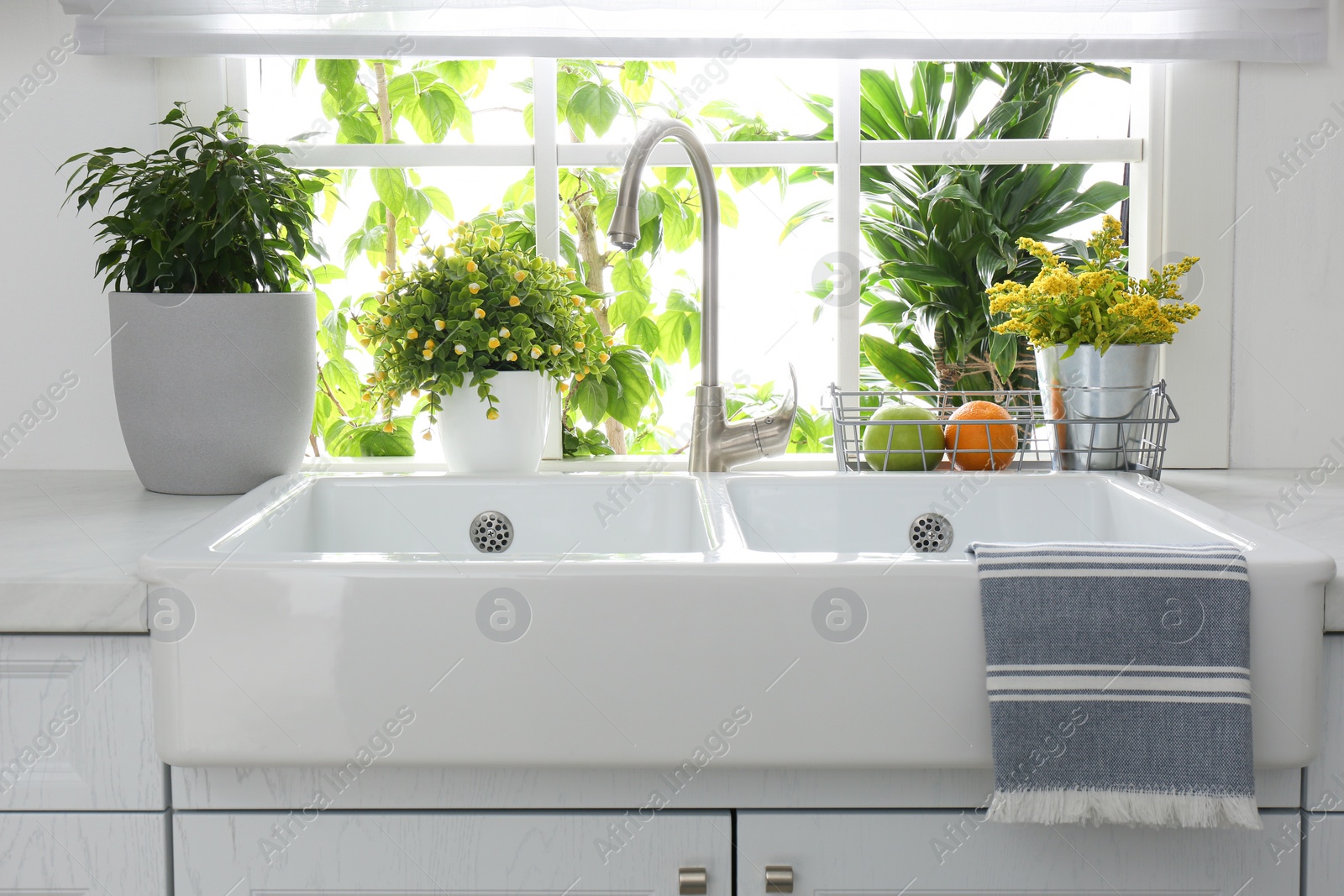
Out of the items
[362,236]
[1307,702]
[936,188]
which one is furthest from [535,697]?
[936,188]

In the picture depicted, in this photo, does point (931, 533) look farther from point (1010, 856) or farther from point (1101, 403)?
point (1010, 856)

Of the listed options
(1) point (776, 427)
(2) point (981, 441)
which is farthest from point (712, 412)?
(2) point (981, 441)

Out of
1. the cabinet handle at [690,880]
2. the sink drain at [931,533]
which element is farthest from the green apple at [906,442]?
the cabinet handle at [690,880]

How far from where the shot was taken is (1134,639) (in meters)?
0.73

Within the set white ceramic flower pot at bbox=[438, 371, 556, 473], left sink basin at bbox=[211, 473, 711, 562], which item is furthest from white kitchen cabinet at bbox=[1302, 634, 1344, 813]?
white ceramic flower pot at bbox=[438, 371, 556, 473]

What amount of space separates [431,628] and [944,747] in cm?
40

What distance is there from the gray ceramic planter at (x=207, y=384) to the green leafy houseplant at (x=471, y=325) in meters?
0.12

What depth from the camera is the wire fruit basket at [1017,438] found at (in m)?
1.25

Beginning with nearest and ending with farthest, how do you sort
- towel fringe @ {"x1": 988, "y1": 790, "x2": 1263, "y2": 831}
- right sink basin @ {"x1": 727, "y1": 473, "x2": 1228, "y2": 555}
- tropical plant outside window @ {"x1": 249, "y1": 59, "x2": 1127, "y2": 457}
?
towel fringe @ {"x1": 988, "y1": 790, "x2": 1263, "y2": 831} → right sink basin @ {"x1": 727, "y1": 473, "x2": 1228, "y2": 555} → tropical plant outside window @ {"x1": 249, "y1": 59, "x2": 1127, "y2": 457}

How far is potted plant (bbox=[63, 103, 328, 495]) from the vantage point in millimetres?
1206

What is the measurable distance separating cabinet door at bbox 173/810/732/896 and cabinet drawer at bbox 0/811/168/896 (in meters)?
0.04

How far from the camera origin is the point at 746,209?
7.54 feet

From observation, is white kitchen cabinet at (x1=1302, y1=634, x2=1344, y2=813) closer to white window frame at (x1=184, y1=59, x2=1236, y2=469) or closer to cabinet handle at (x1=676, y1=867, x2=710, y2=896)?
cabinet handle at (x1=676, y1=867, x2=710, y2=896)

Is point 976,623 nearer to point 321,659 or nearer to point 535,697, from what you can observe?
point 535,697
